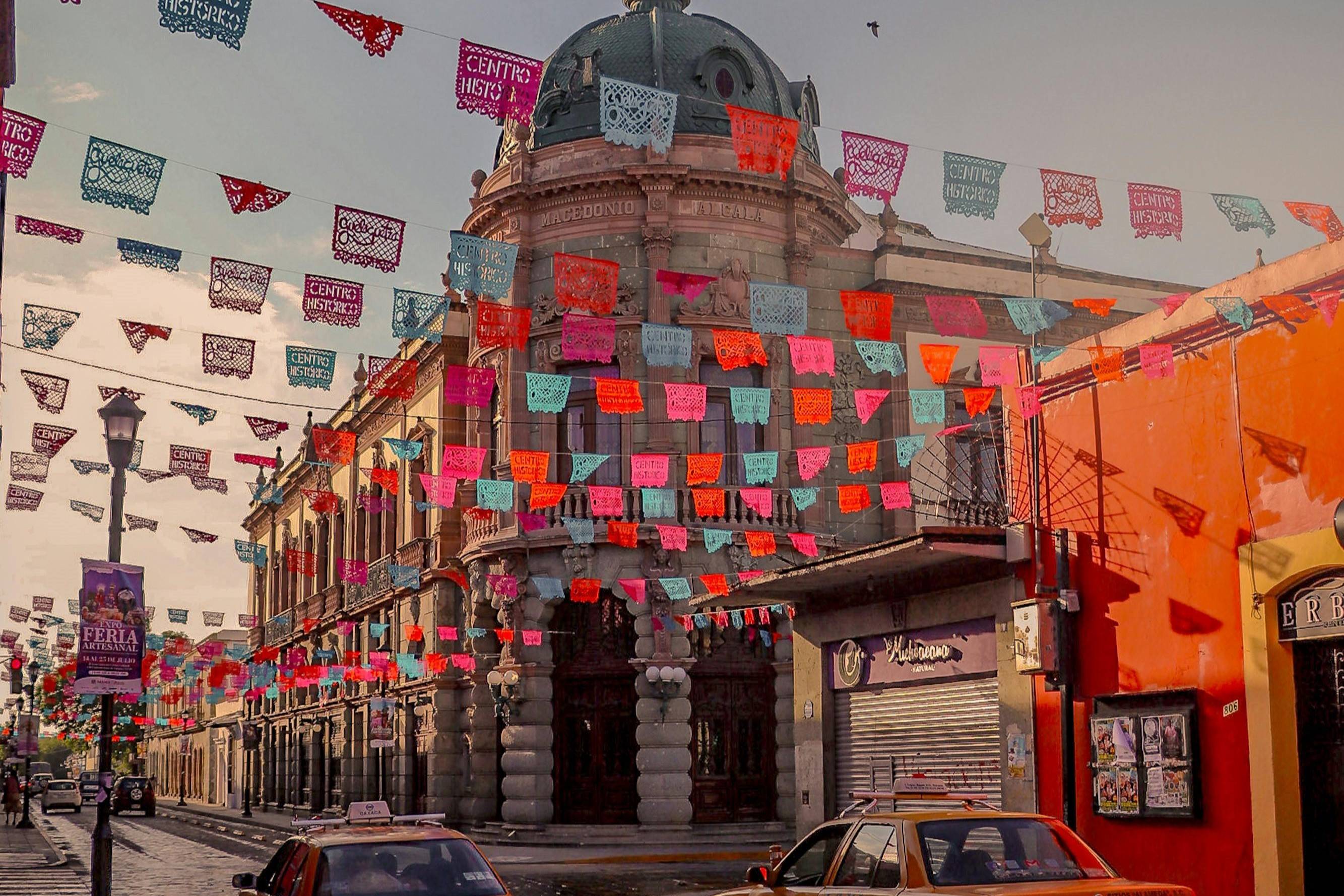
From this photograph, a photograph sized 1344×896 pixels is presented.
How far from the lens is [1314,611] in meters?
13.6

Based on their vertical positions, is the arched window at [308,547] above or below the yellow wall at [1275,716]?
above

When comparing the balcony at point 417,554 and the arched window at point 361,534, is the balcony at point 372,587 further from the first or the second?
the arched window at point 361,534

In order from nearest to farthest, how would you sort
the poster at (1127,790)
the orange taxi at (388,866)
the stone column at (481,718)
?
the orange taxi at (388,866), the poster at (1127,790), the stone column at (481,718)

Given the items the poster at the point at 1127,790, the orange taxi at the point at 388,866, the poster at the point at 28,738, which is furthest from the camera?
the poster at the point at 28,738

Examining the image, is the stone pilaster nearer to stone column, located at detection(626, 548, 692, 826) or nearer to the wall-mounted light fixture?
the wall-mounted light fixture

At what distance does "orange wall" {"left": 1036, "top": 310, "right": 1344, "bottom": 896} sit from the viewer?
1398cm

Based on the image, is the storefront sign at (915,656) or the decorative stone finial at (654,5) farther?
the decorative stone finial at (654,5)

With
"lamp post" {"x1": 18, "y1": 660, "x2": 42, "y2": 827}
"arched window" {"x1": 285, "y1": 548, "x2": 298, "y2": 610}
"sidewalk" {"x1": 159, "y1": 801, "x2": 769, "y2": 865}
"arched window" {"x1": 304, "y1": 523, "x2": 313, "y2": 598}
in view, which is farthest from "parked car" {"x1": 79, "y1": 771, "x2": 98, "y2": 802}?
"sidewalk" {"x1": 159, "y1": 801, "x2": 769, "y2": 865}

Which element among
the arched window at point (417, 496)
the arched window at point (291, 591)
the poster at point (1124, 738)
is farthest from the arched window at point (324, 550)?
the poster at point (1124, 738)

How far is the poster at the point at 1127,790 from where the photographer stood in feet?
51.4

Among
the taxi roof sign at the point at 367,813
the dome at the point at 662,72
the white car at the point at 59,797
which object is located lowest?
the white car at the point at 59,797

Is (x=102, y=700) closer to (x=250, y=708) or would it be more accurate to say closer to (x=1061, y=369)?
(x=1061, y=369)

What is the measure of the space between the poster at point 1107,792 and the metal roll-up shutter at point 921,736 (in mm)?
2330

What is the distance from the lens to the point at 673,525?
31906 mm
